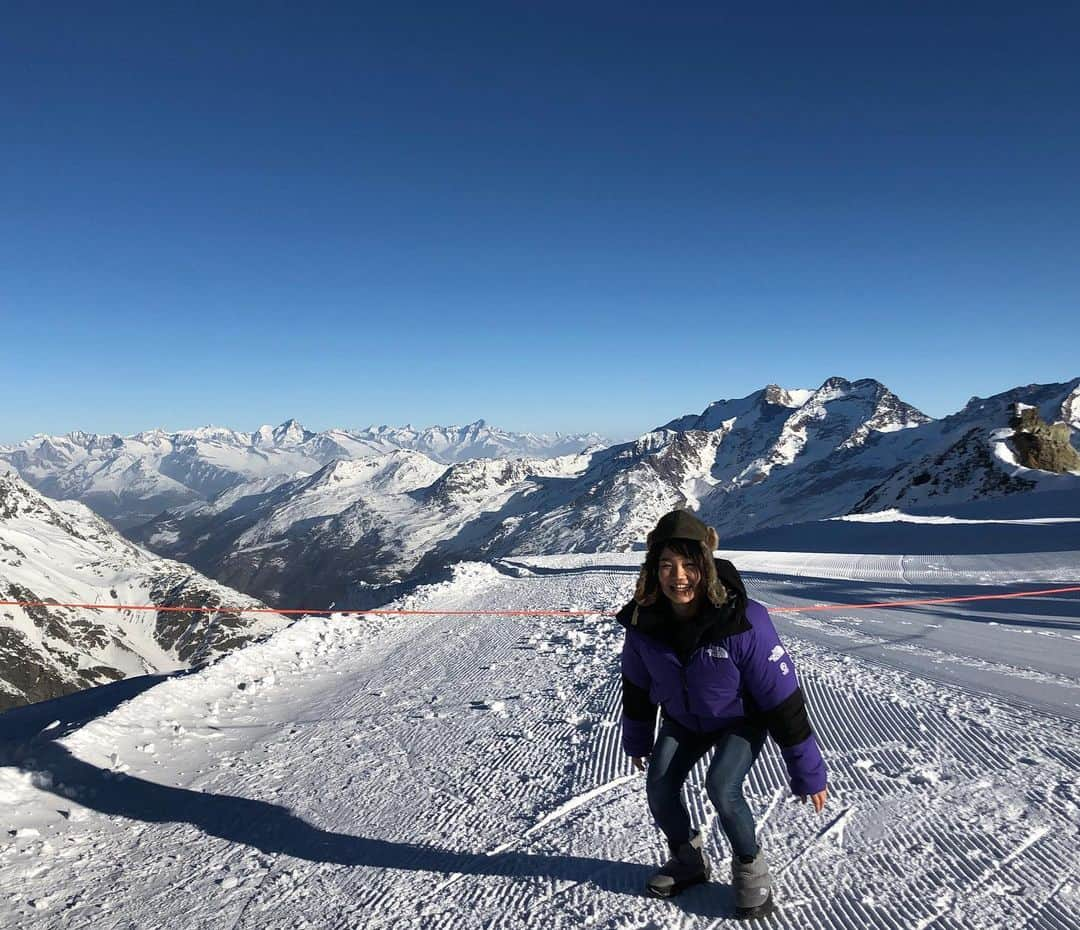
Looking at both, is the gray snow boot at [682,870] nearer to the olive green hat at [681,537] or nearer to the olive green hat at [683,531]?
the olive green hat at [681,537]

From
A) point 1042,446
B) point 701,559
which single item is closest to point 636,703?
point 701,559

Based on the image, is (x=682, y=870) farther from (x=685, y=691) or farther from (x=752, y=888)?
(x=685, y=691)

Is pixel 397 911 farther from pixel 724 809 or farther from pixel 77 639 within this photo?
pixel 77 639

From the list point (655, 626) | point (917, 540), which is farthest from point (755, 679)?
point (917, 540)

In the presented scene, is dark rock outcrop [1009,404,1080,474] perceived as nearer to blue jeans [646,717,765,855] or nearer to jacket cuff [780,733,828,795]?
jacket cuff [780,733,828,795]

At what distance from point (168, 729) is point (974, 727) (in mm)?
8663

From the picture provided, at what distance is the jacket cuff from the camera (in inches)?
128

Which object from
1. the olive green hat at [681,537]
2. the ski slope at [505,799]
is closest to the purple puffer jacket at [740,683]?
the olive green hat at [681,537]

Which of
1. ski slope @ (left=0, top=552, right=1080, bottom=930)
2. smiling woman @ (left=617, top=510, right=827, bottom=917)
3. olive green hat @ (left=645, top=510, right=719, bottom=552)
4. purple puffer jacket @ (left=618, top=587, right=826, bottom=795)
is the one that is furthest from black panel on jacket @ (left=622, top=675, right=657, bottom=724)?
ski slope @ (left=0, top=552, right=1080, bottom=930)

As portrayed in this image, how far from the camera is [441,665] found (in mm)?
10133

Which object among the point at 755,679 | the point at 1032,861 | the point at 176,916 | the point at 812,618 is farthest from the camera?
the point at 812,618

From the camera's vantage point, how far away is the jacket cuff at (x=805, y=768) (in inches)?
128

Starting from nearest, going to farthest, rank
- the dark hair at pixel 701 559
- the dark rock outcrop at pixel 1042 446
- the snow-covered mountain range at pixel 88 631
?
the dark hair at pixel 701 559 < the dark rock outcrop at pixel 1042 446 < the snow-covered mountain range at pixel 88 631

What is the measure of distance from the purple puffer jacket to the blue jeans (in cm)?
10
